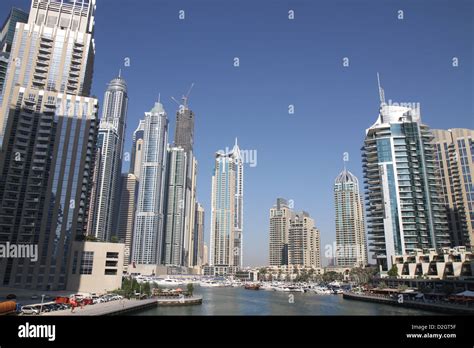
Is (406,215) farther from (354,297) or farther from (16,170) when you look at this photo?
(16,170)

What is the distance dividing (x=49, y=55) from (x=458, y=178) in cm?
15058

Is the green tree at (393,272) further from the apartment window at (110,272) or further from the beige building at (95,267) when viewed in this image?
the apartment window at (110,272)

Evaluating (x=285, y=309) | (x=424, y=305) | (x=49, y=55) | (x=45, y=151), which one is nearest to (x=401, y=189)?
(x=424, y=305)

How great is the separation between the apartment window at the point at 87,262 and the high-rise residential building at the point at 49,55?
154ft

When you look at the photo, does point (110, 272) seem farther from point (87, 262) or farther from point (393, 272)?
point (393, 272)

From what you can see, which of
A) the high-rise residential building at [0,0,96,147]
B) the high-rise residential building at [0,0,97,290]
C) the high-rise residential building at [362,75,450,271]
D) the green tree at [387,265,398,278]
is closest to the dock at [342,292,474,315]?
the green tree at [387,265,398,278]

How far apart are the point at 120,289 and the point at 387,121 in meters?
99.2

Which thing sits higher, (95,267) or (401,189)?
(401,189)

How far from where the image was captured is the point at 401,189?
365 feet

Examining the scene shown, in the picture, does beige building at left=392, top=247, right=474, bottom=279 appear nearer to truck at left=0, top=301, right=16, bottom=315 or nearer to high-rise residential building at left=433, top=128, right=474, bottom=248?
high-rise residential building at left=433, top=128, right=474, bottom=248

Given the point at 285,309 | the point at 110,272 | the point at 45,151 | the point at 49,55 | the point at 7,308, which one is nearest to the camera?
the point at 7,308

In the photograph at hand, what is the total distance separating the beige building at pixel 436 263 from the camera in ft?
278

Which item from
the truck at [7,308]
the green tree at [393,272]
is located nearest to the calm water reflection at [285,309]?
the green tree at [393,272]
